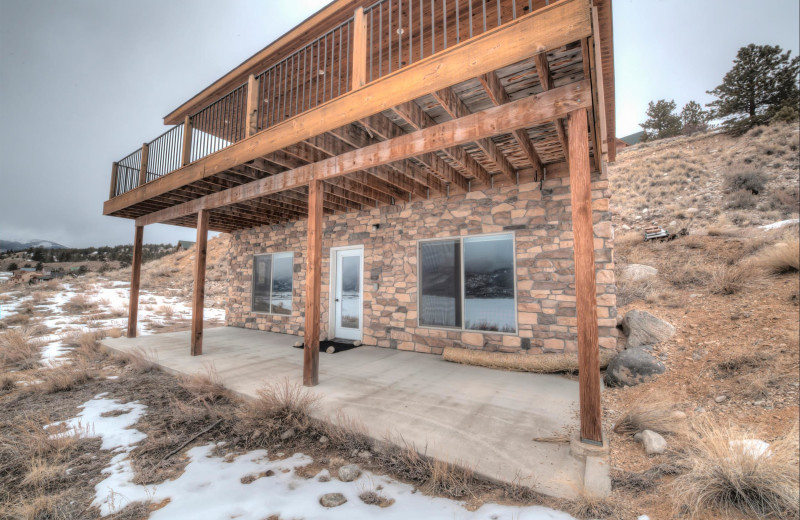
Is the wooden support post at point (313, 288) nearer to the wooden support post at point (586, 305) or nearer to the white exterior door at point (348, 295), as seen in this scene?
the white exterior door at point (348, 295)

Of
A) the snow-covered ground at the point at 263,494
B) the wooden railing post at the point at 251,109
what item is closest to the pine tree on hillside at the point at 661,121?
the wooden railing post at the point at 251,109

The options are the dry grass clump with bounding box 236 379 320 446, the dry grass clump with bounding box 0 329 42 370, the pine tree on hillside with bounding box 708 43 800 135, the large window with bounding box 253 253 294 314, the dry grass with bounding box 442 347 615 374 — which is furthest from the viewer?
the pine tree on hillside with bounding box 708 43 800 135

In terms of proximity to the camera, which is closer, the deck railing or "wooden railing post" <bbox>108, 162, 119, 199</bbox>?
the deck railing

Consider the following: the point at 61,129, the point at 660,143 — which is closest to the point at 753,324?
the point at 660,143

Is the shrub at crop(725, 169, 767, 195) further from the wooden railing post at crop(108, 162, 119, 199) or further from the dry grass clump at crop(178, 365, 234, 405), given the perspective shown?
the wooden railing post at crop(108, 162, 119, 199)

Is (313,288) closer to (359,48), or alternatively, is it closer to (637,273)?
(359,48)

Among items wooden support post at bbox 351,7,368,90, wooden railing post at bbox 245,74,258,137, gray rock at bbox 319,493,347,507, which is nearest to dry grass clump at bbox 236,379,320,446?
gray rock at bbox 319,493,347,507

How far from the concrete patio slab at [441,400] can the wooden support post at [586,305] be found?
1.06ft

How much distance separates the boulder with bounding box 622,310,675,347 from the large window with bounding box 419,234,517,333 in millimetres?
1571

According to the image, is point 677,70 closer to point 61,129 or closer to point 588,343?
point 588,343

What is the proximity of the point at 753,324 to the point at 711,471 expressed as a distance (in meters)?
3.31

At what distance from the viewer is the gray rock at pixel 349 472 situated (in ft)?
7.22

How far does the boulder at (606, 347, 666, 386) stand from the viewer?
3730 mm

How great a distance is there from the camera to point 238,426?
295 cm
